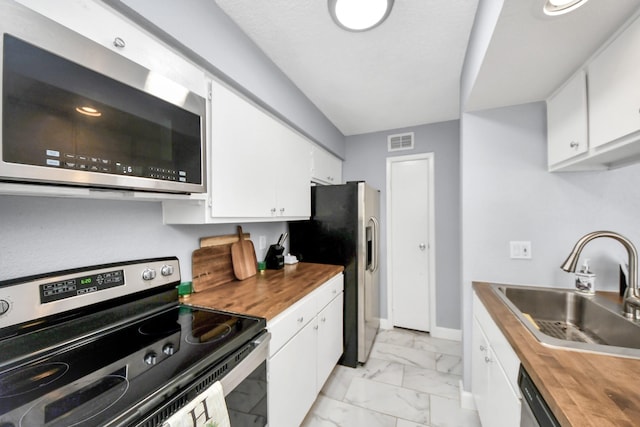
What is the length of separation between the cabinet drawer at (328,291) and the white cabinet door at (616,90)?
64.6 inches

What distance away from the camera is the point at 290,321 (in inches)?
53.2

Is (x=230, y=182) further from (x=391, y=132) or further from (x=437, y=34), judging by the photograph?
(x=391, y=132)

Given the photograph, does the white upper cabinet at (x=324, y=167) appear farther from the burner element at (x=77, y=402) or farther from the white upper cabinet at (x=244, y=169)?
the burner element at (x=77, y=402)

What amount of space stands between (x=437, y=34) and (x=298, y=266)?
76.0 inches

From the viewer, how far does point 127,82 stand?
85 centimetres

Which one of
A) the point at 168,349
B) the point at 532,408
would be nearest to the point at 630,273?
the point at 532,408

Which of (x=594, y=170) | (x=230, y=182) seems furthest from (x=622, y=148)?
(x=230, y=182)

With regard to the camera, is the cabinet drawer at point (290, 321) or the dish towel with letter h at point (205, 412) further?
the cabinet drawer at point (290, 321)

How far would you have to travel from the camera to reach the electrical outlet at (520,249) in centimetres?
158

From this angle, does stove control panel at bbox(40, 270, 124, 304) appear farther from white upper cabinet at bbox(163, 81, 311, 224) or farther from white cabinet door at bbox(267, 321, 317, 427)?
white cabinet door at bbox(267, 321, 317, 427)

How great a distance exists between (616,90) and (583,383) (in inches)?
43.2

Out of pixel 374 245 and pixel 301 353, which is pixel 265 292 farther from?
pixel 374 245

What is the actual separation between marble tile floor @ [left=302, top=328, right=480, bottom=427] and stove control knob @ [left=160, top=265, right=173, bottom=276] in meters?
1.32

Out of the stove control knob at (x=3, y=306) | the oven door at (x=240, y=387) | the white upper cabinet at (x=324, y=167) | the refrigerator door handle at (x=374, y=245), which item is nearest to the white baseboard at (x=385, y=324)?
the refrigerator door handle at (x=374, y=245)
